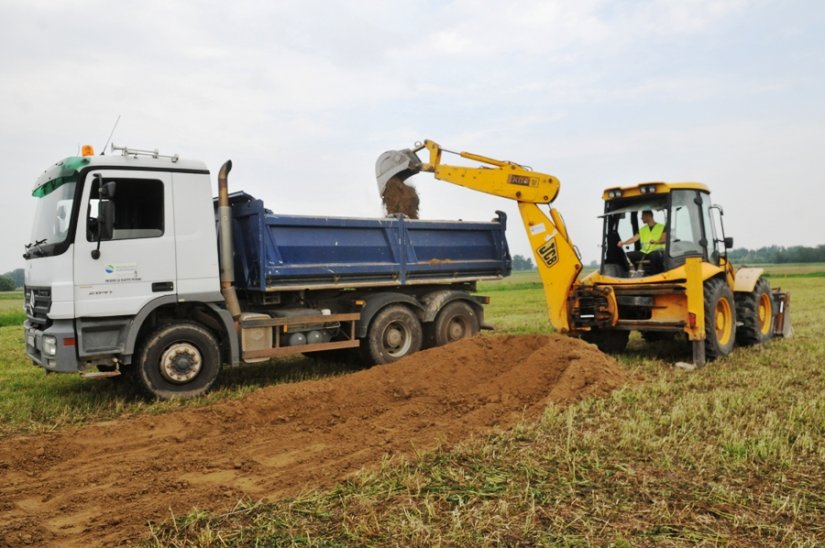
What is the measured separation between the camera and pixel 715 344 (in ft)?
30.2

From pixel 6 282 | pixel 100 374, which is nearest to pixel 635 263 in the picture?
pixel 100 374

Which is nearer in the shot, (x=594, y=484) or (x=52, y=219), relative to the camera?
(x=594, y=484)

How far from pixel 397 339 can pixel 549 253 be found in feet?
8.64

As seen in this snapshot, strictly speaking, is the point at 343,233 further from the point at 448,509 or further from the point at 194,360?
the point at 448,509

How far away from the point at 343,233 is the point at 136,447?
4.15 m

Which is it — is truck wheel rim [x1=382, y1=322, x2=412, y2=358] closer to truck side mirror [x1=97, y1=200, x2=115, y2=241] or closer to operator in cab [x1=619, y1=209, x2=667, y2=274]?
operator in cab [x1=619, y1=209, x2=667, y2=274]

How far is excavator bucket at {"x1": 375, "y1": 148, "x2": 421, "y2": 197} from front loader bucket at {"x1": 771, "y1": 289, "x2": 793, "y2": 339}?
6461mm

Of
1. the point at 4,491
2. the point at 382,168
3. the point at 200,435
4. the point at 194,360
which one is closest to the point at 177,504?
the point at 4,491

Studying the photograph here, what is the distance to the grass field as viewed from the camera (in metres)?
3.72

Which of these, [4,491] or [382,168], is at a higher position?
[382,168]

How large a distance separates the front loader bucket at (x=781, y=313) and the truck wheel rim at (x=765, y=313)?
0.12 metres

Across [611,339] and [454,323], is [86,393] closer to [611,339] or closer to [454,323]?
[454,323]

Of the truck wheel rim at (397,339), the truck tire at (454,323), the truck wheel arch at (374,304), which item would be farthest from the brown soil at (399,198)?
the truck wheel rim at (397,339)

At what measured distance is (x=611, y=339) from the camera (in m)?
10.5
